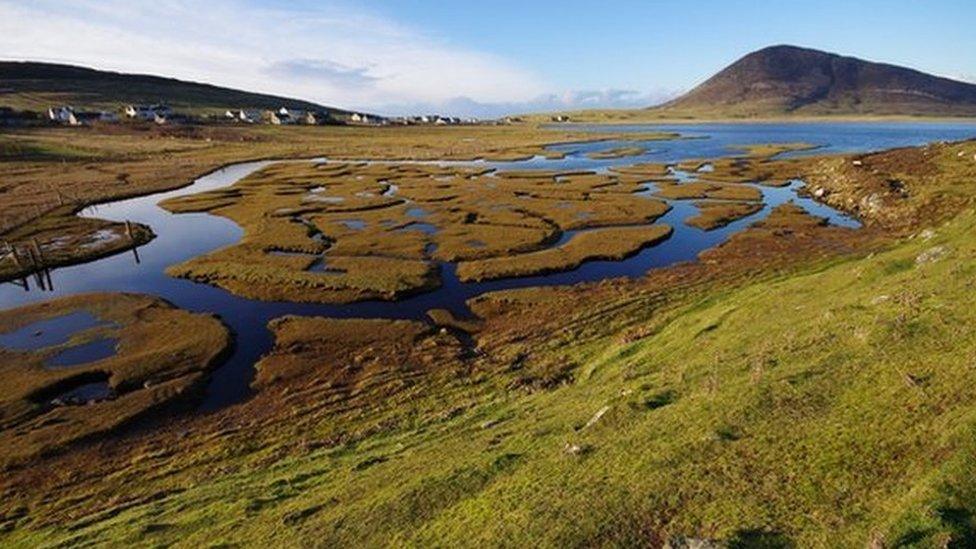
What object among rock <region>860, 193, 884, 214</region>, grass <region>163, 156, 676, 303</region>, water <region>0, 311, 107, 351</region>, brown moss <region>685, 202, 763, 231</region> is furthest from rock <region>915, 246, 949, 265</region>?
water <region>0, 311, 107, 351</region>

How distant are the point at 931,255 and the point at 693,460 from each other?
87.5ft

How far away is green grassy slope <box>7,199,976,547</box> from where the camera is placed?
1480 cm

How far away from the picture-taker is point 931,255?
3438 cm

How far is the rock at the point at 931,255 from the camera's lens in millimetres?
33281

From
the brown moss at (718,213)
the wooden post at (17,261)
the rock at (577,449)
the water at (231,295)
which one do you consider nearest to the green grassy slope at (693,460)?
the rock at (577,449)

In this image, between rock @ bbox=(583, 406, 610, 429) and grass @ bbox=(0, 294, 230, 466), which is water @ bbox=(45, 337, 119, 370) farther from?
rock @ bbox=(583, 406, 610, 429)

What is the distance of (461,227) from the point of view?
81.3 metres

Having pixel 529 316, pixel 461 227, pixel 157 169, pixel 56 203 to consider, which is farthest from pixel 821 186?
pixel 157 169

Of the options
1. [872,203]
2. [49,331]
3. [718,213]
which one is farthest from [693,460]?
[872,203]

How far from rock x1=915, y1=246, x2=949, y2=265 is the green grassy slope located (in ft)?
9.50

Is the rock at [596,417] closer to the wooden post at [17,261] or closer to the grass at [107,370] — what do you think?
the grass at [107,370]

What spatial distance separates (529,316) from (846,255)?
32.6 m

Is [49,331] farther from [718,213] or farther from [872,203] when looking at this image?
[872,203]

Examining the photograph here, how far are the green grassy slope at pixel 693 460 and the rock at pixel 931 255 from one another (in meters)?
2.89
